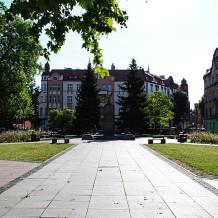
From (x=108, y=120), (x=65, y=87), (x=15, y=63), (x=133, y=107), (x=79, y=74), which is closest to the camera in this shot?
(x=15, y=63)

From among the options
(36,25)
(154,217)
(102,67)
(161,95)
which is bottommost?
(154,217)

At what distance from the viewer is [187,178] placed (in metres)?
11.2

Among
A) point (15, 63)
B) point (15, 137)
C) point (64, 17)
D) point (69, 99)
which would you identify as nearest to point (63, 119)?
point (15, 63)

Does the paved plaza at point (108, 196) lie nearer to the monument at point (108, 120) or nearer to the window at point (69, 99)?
the monument at point (108, 120)

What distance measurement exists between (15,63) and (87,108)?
69.6 feet

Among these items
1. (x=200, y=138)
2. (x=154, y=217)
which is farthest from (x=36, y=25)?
(x=200, y=138)

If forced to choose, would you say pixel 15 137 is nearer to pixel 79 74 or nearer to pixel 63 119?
pixel 63 119

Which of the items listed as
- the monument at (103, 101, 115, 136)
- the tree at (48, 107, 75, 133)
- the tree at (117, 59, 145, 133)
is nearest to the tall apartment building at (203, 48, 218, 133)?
the tree at (117, 59, 145, 133)

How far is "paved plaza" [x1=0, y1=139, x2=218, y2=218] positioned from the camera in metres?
6.79

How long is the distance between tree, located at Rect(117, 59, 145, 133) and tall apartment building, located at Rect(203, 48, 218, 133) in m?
14.6

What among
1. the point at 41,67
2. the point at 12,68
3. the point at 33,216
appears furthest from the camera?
the point at 41,67

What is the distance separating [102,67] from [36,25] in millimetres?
1489

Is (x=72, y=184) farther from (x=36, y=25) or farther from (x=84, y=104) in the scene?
(x=84, y=104)

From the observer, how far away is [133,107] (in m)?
59.8
